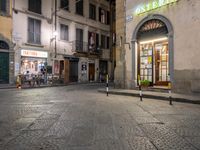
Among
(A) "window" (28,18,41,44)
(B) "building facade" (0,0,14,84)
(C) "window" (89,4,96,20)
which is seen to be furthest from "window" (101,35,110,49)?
(B) "building facade" (0,0,14,84)

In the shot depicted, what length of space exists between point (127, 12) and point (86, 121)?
13.9 metres

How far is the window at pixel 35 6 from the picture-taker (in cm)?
2784

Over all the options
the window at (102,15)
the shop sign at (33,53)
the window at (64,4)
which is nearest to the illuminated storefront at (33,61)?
the shop sign at (33,53)

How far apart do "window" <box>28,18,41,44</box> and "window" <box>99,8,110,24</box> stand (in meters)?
12.7

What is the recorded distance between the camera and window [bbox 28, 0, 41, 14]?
2784 centimetres

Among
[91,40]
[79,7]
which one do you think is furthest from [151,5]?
[91,40]

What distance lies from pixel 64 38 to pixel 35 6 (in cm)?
544

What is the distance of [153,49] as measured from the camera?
18.6 meters

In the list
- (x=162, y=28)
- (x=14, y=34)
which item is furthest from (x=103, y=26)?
(x=162, y=28)

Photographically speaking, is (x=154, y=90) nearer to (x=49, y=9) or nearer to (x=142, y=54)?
(x=142, y=54)

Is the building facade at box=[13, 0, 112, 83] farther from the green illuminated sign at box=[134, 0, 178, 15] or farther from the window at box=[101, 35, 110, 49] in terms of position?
the green illuminated sign at box=[134, 0, 178, 15]

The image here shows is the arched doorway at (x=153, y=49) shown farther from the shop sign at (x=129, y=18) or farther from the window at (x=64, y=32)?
the window at (x=64, y=32)

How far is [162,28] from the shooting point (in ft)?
55.7

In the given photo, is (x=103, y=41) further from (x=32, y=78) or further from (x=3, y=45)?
(x=3, y=45)
